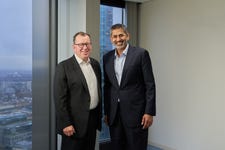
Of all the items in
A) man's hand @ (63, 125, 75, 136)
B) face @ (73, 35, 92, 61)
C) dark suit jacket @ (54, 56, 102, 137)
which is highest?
face @ (73, 35, 92, 61)

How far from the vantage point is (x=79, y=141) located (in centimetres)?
214

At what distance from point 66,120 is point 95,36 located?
3.67 feet

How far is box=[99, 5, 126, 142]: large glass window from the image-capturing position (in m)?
3.50

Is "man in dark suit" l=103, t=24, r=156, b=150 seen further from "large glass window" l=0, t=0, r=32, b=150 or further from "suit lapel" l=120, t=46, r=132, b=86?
"large glass window" l=0, t=0, r=32, b=150

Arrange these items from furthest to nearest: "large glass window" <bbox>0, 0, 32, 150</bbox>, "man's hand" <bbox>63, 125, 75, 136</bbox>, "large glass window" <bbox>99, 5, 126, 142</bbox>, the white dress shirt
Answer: "large glass window" <bbox>99, 5, 126, 142</bbox> < "large glass window" <bbox>0, 0, 32, 150</bbox> < the white dress shirt < "man's hand" <bbox>63, 125, 75, 136</bbox>

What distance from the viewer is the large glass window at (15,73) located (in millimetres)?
2555

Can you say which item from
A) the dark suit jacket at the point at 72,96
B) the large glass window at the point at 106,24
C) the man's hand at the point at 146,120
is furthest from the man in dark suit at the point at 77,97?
the large glass window at the point at 106,24

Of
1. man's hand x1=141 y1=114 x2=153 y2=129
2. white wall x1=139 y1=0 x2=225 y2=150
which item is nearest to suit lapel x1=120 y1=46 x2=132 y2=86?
man's hand x1=141 y1=114 x2=153 y2=129

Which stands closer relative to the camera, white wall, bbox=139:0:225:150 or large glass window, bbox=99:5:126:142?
white wall, bbox=139:0:225:150

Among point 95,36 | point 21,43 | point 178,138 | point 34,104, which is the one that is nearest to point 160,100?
point 178,138

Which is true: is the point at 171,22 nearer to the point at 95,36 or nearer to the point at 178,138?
the point at 95,36

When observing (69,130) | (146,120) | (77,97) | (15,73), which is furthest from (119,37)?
(15,73)

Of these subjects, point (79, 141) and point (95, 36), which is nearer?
point (79, 141)

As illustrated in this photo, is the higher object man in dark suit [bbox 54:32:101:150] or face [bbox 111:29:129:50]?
face [bbox 111:29:129:50]
